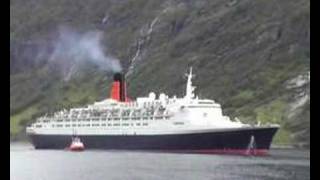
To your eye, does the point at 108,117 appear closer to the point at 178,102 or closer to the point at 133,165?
the point at 178,102

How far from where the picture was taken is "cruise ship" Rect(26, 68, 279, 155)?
11569cm

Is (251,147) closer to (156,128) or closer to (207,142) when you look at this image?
(207,142)

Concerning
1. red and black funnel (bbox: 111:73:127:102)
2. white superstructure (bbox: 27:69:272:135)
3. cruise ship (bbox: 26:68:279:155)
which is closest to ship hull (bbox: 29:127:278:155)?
cruise ship (bbox: 26:68:279:155)

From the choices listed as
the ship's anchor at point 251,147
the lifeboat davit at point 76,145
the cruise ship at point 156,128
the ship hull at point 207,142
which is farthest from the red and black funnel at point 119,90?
the ship's anchor at point 251,147

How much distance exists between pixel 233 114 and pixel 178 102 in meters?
56.8

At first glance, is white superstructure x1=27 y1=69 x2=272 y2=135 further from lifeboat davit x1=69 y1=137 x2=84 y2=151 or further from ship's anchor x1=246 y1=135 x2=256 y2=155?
ship's anchor x1=246 y1=135 x2=256 y2=155

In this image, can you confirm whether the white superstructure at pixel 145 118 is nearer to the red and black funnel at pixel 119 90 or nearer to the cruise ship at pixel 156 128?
the cruise ship at pixel 156 128

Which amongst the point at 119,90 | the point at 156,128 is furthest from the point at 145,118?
the point at 119,90

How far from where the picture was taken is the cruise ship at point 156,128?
380 ft

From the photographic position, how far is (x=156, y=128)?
127500 mm

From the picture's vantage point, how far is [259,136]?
115312mm
